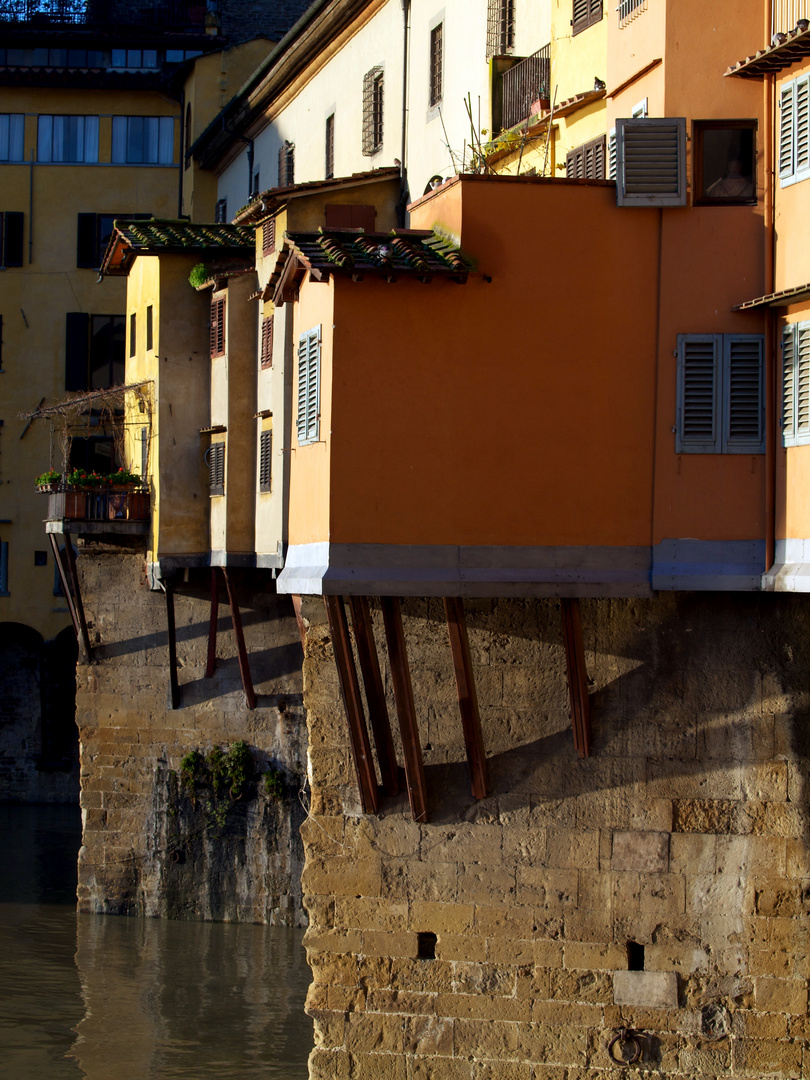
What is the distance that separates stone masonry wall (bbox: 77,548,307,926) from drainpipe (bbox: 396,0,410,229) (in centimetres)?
647

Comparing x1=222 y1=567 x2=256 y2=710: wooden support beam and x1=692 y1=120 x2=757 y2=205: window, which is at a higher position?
x1=692 y1=120 x2=757 y2=205: window

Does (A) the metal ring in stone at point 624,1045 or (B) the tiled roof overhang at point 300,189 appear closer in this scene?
(A) the metal ring in stone at point 624,1045

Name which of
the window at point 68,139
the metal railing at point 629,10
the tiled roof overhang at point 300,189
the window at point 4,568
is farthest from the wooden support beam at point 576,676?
the window at point 68,139

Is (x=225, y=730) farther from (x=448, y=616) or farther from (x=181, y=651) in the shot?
(x=448, y=616)

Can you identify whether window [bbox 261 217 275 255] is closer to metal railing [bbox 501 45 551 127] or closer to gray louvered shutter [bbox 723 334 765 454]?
metal railing [bbox 501 45 551 127]

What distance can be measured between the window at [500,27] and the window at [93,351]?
709 inches

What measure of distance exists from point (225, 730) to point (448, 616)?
14.1 meters

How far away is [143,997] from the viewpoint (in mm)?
21391

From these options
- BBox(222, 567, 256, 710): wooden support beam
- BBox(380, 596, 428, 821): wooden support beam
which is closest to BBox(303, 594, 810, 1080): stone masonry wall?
BBox(380, 596, 428, 821): wooden support beam

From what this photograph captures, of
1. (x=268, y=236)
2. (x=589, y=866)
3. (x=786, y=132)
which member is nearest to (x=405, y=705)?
(x=589, y=866)

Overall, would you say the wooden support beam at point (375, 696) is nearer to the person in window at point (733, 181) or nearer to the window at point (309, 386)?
the window at point (309, 386)

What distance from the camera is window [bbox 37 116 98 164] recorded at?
36.5m

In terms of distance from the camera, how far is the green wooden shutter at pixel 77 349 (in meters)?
35.3

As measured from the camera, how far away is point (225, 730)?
82.3 ft
